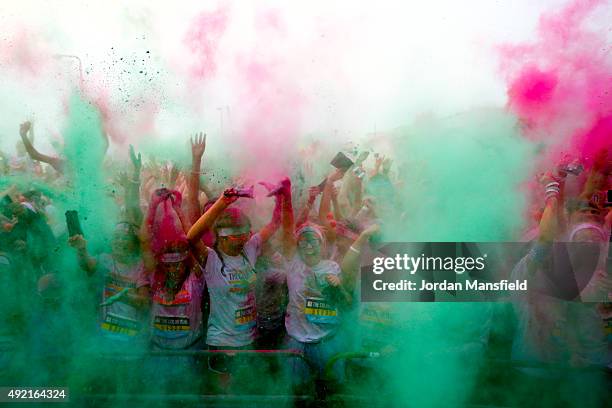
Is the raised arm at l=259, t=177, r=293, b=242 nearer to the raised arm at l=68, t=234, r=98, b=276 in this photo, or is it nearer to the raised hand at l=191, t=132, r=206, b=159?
the raised hand at l=191, t=132, r=206, b=159

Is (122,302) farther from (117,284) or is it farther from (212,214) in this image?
(212,214)

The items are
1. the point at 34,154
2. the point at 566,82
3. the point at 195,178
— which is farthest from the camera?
the point at 34,154

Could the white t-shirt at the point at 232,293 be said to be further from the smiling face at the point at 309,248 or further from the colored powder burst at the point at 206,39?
the colored powder burst at the point at 206,39

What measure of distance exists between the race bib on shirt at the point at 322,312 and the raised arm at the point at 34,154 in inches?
77.9

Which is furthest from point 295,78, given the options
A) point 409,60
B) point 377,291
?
point 377,291

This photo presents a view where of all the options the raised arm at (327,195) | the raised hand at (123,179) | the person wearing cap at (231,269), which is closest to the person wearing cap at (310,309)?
the raised arm at (327,195)

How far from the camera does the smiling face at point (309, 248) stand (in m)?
4.29

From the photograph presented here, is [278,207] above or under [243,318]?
above

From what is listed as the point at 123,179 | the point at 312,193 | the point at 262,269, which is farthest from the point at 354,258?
the point at 123,179

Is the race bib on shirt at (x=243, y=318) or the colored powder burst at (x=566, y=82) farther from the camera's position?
the race bib on shirt at (x=243, y=318)

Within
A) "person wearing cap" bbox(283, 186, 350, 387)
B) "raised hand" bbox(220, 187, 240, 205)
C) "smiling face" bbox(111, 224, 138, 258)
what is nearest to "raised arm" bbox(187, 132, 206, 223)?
"raised hand" bbox(220, 187, 240, 205)

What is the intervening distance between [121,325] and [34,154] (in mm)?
1330

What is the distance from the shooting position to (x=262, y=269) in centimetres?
434

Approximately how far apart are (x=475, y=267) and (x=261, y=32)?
2113 millimetres
